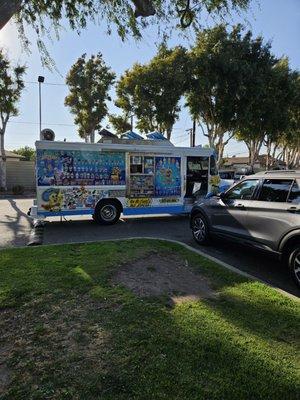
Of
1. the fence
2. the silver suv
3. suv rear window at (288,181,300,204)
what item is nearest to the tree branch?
the silver suv

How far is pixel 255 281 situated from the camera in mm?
5906

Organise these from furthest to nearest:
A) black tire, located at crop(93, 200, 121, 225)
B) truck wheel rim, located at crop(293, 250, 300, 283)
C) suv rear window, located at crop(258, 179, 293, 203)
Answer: black tire, located at crop(93, 200, 121, 225) < suv rear window, located at crop(258, 179, 293, 203) < truck wheel rim, located at crop(293, 250, 300, 283)

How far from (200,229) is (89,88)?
23.8 metres

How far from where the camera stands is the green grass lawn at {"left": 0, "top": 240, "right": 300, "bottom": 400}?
9.78 feet

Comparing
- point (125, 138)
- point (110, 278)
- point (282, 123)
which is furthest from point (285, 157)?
point (110, 278)

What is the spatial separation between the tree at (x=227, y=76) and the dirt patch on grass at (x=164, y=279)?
17.9m

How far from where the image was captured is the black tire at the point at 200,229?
859 cm

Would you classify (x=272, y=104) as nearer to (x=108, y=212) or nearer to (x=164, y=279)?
(x=108, y=212)

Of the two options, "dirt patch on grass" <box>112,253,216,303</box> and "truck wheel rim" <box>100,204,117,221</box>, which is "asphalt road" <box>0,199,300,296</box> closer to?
"truck wheel rim" <box>100,204,117,221</box>

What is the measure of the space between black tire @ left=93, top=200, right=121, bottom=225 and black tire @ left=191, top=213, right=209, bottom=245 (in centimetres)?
330

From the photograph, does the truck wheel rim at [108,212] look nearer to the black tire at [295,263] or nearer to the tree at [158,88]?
the black tire at [295,263]

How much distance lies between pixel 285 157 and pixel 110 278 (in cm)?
4196

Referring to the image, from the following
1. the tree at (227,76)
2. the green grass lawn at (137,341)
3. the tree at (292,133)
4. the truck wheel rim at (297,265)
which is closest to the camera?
the green grass lawn at (137,341)

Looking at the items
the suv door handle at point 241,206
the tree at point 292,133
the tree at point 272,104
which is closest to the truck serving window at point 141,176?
the suv door handle at point 241,206
